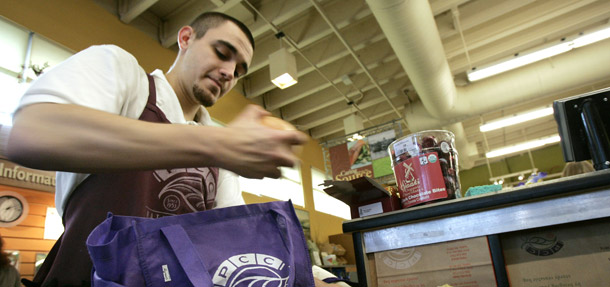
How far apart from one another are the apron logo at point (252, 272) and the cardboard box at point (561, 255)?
2.86 feet

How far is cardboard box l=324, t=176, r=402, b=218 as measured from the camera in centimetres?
144

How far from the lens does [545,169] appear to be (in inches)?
481

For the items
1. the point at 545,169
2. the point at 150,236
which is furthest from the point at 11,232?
the point at 545,169

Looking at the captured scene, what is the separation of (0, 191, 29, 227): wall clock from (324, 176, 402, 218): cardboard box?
11.8ft

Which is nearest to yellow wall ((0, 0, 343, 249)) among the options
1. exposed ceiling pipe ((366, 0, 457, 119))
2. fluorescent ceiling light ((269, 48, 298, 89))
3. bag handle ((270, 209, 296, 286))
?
fluorescent ceiling light ((269, 48, 298, 89))

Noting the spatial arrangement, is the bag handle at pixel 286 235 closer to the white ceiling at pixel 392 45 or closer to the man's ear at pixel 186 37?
the man's ear at pixel 186 37

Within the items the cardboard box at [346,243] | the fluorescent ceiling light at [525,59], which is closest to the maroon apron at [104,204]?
the fluorescent ceiling light at [525,59]

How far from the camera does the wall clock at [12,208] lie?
3495 mm

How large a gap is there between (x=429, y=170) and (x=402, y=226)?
0.24 m

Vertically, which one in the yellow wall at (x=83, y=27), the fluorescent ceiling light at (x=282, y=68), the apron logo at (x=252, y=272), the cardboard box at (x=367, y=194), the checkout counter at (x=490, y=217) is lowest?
the apron logo at (x=252, y=272)

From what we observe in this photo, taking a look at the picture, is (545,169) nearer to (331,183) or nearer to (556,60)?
(556,60)

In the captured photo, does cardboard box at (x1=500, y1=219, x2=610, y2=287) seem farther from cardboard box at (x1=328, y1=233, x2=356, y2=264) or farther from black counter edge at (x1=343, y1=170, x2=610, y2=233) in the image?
cardboard box at (x1=328, y1=233, x2=356, y2=264)

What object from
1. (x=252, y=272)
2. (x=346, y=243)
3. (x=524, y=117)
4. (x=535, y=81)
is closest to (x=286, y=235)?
(x=252, y=272)

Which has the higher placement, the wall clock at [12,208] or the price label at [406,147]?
the wall clock at [12,208]
